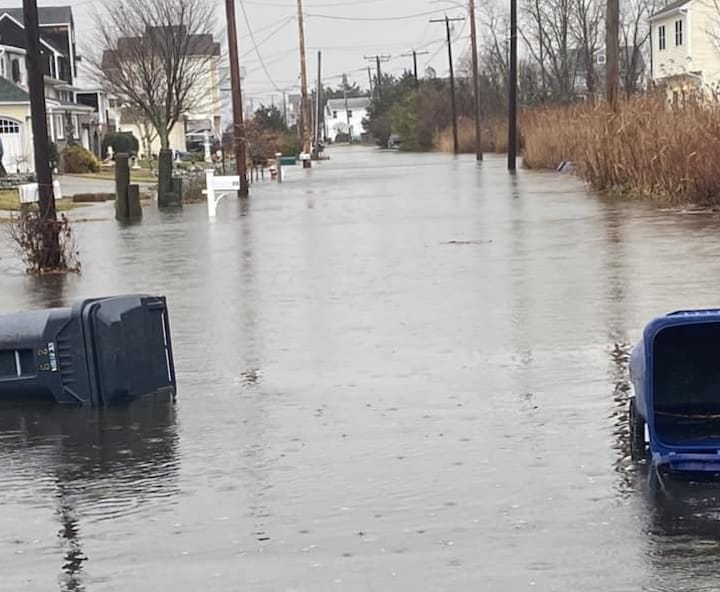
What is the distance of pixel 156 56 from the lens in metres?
57.8

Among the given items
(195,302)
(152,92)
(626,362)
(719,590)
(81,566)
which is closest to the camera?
(719,590)

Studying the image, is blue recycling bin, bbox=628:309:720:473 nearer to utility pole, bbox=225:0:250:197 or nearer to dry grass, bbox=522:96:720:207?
dry grass, bbox=522:96:720:207

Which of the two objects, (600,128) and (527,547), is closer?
(527,547)

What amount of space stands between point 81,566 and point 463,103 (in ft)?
280

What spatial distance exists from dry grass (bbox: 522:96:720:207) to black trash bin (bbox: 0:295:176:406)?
1623 centimetres

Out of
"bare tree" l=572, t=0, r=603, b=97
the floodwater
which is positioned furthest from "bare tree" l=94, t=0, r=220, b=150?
the floodwater

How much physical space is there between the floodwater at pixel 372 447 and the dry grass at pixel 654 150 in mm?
7895

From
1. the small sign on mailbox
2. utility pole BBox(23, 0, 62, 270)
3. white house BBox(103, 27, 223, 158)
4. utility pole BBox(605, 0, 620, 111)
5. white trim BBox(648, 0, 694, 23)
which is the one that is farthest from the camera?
white trim BBox(648, 0, 694, 23)

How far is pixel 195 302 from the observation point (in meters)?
14.5

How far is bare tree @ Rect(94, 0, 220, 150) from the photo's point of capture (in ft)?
187

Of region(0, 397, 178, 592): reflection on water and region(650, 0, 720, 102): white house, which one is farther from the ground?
region(650, 0, 720, 102): white house

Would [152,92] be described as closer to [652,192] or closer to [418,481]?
[652,192]

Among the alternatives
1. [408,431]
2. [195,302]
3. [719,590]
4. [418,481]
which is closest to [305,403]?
[408,431]

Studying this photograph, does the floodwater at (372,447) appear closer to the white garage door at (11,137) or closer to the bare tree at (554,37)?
the white garage door at (11,137)
